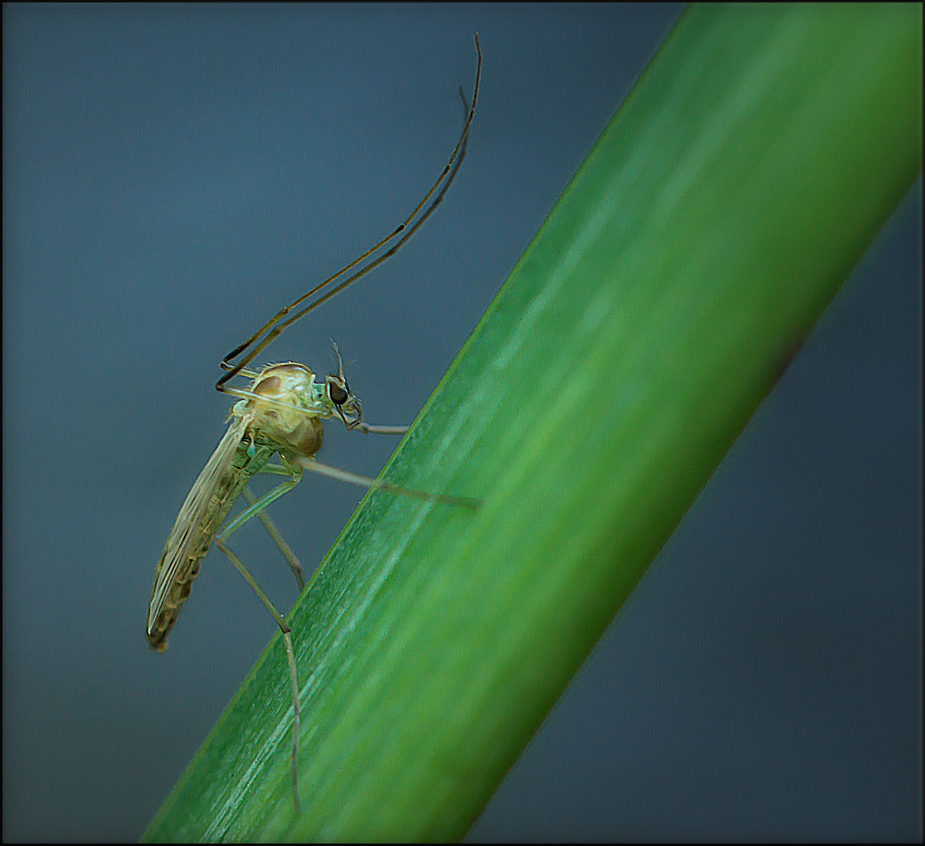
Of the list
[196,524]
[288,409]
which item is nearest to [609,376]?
[288,409]

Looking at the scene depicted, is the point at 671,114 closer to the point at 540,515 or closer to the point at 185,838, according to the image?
the point at 540,515

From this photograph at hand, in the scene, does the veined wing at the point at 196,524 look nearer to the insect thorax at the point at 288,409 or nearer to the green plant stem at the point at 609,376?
the insect thorax at the point at 288,409

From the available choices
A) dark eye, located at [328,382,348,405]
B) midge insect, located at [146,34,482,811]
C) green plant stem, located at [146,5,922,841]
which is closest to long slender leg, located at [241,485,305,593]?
midge insect, located at [146,34,482,811]

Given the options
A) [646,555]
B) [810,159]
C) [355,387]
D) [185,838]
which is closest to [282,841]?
[185,838]

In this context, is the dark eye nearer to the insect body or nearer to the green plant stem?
the insect body

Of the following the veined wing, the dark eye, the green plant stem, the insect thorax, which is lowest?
the veined wing
